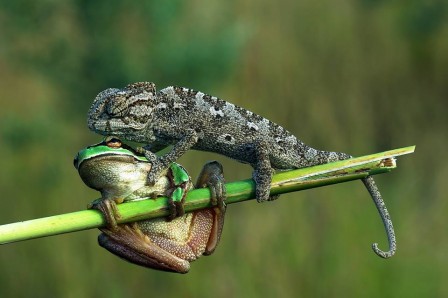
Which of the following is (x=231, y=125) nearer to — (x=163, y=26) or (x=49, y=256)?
(x=49, y=256)

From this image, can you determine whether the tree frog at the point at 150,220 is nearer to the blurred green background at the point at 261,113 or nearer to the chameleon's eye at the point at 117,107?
the chameleon's eye at the point at 117,107

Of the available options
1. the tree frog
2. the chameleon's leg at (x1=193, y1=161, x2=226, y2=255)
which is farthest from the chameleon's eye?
the chameleon's leg at (x1=193, y1=161, x2=226, y2=255)

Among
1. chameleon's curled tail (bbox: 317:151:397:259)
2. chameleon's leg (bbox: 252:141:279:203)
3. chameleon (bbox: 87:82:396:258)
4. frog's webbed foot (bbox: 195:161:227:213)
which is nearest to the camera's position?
frog's webbed foot (bbox: 195:161:227:213)

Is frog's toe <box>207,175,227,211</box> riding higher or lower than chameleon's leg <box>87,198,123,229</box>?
higher

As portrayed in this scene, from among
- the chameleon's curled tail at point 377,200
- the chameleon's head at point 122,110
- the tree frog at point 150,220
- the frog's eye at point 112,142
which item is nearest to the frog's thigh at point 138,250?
the tree frog at point 150,220

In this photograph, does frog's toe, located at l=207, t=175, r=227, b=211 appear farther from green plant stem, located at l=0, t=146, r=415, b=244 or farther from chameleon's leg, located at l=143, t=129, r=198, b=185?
chameleon's leg, located at l=143, t=129, r=198, b=185

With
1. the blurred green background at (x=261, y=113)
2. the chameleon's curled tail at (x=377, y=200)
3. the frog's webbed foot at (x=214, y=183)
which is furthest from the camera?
the blurred green background at (x=261, y=113)
